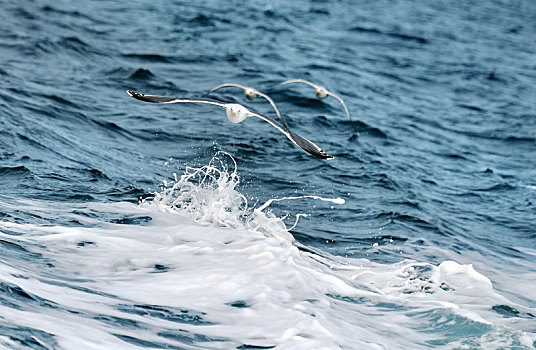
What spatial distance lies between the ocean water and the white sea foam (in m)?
0.03

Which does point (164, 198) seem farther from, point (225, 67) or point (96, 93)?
point (225, 67)

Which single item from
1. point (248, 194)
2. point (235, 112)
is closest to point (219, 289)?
point (235, 112)

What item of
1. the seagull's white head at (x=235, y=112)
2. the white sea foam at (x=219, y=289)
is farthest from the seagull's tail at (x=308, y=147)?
the seagull's white head at (x=235, y=112)

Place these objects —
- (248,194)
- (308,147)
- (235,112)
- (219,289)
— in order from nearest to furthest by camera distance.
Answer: (219,289), (308,147), (235,112), (248,194)

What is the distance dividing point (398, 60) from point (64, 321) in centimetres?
2215

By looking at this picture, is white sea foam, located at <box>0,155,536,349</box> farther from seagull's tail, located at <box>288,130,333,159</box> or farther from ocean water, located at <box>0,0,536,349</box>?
seagull's tail, located at <box>288,130,333,159</box>

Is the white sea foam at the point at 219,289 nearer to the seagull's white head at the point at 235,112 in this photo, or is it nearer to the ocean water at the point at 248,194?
the ocean water at the point at 248,194

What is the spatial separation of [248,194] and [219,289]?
170 inches

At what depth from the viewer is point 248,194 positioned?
521 inches

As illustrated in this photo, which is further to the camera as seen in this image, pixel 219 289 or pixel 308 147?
pixel 308 147

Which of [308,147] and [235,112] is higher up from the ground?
[308,147]

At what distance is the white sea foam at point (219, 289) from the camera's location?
7.81 metres

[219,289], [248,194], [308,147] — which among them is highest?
[308,147]

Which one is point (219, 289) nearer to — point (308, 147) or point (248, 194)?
point (308, 147)
